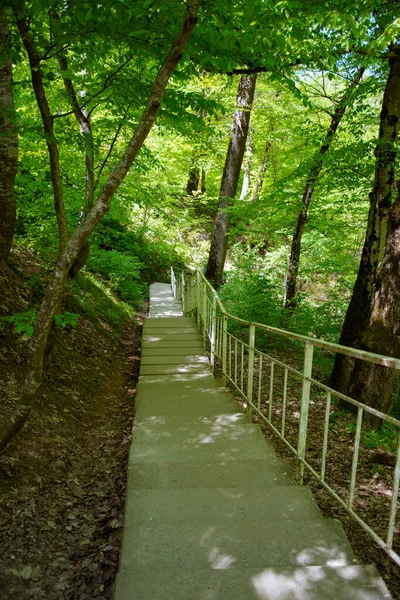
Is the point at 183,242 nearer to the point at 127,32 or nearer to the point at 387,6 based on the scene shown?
the point at 387,6

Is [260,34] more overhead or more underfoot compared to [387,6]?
more underfoot

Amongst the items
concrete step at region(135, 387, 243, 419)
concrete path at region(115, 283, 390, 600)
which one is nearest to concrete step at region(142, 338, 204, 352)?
concrete step at region(135, 387, 243, 419)

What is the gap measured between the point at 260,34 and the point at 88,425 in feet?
14.7

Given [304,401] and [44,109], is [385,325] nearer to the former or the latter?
[304,401]

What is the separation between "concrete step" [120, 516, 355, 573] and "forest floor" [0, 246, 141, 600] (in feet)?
0.85

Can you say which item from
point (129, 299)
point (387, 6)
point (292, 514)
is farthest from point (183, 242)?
point (292, 514)

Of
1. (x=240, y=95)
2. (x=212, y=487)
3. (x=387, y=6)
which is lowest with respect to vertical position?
(x=212, y=487)

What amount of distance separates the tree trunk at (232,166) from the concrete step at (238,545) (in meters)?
7.83

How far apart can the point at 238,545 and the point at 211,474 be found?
2.53 feet

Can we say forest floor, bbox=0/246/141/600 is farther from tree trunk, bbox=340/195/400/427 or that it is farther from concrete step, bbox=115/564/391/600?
tree trunk, bbox=340/195/400/427

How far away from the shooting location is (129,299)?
12.2 m

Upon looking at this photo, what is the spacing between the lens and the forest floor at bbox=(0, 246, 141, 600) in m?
2.03

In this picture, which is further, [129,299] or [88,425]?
[129,299]

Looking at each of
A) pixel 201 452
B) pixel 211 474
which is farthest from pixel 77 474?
pixel 211 474
